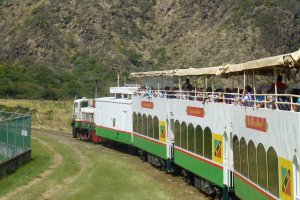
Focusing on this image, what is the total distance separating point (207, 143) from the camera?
2025 cm

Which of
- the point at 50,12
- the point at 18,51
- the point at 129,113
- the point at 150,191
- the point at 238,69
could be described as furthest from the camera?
the point at 50,12

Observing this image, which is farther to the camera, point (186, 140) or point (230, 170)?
point (186, 140)

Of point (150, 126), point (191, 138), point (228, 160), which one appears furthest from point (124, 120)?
point (228, 160)

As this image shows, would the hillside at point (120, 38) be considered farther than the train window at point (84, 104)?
Yes

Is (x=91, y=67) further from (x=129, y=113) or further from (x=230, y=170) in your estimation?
(x=230, y=170)

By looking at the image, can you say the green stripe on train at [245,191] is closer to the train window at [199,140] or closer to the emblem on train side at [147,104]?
the train window at [199,140]

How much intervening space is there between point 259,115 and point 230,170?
4340mm

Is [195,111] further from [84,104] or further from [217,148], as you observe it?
[84,104]

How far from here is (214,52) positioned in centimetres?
9094

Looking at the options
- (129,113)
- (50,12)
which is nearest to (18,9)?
(50,12)

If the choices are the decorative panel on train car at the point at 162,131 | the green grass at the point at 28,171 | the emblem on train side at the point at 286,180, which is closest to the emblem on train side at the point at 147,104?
the decorative panel on train car at the point at 162,131

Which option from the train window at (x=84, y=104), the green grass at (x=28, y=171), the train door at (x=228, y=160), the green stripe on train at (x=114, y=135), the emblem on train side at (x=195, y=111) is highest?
the emblem on train side at (x=195, y=111)

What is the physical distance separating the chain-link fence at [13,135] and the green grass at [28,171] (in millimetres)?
830

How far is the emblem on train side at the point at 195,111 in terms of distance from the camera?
21050 mm
